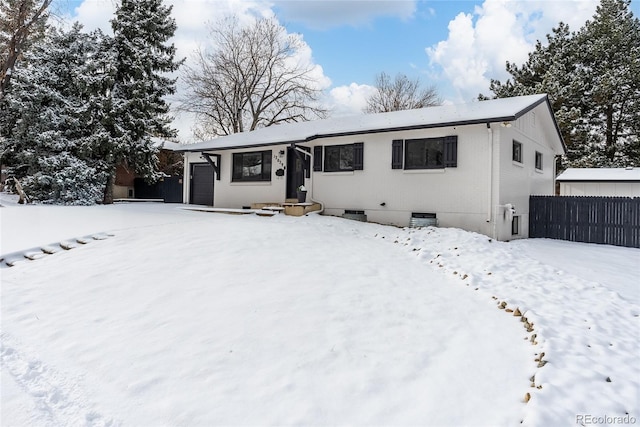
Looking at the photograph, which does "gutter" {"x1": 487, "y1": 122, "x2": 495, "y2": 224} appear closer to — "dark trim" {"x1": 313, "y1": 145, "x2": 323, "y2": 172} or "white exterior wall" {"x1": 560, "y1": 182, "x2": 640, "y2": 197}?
"dark trim" {"x1": 313, "y1": 145, "x2": 323, "y2": 172}

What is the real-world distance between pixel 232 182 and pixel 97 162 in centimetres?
615

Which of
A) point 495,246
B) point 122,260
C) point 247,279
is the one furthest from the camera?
point 495,246

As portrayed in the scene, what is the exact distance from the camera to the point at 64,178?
14555 millimetres

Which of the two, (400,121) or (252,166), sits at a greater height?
(400,121)

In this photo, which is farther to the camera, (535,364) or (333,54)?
(333,54)

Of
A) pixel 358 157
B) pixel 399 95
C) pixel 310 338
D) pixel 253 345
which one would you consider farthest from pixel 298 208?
pixel 399 95

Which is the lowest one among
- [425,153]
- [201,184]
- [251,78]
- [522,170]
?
[201,184]

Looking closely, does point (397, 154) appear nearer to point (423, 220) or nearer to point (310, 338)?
point (423, 220)

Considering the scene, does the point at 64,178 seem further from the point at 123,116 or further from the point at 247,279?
the point at 247,279

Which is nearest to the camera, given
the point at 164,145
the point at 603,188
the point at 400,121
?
the point at 400,121

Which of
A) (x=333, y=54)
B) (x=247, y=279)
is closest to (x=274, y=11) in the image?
(x=333, y=54)

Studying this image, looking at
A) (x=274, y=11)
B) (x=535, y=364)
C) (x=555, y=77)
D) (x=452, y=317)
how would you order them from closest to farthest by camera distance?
1. (x=535, y=364)
2. (x=452, y=317)
3. (x=555, y=77)
4. (x=274, y=11)

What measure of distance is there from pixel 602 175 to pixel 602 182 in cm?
59

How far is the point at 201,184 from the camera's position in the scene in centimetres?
1625
